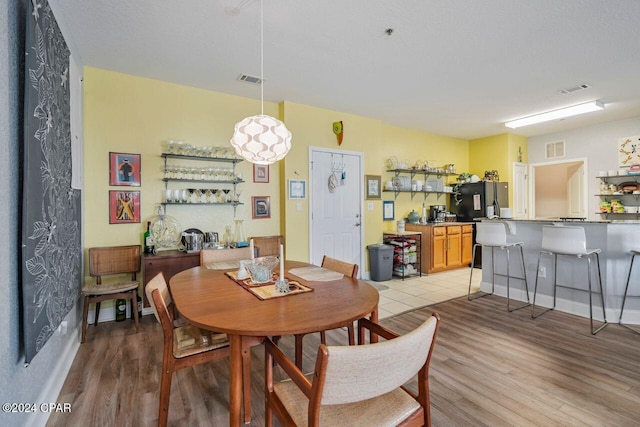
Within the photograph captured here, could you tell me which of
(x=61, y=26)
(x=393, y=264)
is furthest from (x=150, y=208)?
(x=393, y=264)

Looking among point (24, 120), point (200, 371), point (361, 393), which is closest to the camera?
point (361, 393)

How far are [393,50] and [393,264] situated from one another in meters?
3.42

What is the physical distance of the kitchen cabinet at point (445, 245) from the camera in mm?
5348

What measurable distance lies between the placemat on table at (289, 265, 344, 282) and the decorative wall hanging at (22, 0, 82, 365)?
1438mm

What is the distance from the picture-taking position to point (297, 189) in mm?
4418

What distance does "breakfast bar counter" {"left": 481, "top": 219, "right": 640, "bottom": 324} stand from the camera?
303 centimetres

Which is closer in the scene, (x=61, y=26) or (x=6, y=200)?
(x=6, y=200)

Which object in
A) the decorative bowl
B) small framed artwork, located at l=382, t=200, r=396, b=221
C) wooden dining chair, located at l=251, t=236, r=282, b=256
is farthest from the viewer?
small framed artwork, located at l=382, t=200, r=396, b=221

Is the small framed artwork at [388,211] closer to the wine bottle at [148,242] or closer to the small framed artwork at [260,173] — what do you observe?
the small framed artwork at [260,173]

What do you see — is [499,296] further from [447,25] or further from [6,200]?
[6,200]

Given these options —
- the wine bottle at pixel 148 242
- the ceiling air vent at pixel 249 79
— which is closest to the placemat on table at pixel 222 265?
the wine bottle at pixel 148 242

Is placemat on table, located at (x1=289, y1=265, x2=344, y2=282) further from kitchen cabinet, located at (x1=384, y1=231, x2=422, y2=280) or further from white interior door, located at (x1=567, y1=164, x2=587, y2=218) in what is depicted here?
white interior door, located at (x1=567, y1=164, x2=587, y2=218)

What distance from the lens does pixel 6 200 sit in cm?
132

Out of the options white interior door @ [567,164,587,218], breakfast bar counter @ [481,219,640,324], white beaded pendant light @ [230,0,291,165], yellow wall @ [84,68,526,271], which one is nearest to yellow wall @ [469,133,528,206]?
white interior door @ [567,164,587,218]
